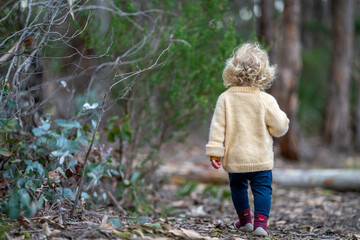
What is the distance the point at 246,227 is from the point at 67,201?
1.36 metres

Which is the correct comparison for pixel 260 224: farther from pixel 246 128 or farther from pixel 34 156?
pixel 34 156

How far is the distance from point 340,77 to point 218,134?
8857 millimetres

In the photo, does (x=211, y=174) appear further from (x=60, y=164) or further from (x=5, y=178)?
(x=5, y=178)

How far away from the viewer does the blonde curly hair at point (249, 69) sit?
307 cm

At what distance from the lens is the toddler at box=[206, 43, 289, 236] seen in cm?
301

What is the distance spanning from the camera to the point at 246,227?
10.3 ft

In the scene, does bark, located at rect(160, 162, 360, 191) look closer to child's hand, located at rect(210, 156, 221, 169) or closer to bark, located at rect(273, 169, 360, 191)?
bark, located at rect(273, 169, 360, 191)

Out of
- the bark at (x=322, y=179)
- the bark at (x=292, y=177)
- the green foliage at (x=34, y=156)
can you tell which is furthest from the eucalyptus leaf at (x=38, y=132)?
the bark at (x=322, y=179)

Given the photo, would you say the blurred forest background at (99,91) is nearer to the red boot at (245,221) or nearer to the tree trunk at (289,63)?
the red boot at (245,221)

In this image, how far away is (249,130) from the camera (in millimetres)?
3055

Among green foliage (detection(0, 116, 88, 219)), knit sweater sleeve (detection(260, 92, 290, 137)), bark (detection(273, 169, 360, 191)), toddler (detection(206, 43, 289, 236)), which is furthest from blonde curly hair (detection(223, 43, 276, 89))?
bark (detection(273, 169, 360, 191))

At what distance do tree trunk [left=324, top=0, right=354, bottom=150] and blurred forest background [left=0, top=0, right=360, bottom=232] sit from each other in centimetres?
702

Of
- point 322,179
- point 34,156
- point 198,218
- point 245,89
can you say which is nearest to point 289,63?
point 322,179

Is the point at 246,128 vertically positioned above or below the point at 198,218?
above
